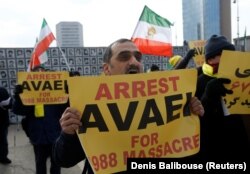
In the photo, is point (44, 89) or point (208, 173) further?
point (44, 89)

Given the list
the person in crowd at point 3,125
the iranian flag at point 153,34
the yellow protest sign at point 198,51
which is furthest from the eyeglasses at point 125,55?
the person in crowd at point 3,125

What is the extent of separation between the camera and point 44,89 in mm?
5004

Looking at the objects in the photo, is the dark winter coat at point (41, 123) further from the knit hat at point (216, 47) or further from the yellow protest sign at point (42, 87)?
the knit hat at point (216, 47)

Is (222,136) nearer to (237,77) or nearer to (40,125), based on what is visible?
(237,77)

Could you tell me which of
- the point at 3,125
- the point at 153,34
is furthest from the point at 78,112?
the point at 3,125

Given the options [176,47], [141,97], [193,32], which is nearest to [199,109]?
[141,97]

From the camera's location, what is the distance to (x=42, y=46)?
6.64 m

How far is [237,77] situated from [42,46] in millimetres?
4752

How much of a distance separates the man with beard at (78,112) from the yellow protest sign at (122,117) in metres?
0.07

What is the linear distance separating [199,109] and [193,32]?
43.1 metres

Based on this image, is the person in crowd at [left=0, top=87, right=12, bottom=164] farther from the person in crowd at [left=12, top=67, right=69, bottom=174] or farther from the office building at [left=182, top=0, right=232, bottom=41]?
the office building at [left=182, top=0, right=232, bottom=41]

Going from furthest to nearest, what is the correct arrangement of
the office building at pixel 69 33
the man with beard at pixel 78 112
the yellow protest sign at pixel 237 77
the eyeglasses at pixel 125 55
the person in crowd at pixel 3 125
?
the office building at pixel 69 33
the person in crowd at pixel 3 125
the yellow protest sign at pixel 237 77
the eyeglasses at pixel 125 55
the man with beard at pixel 78 112

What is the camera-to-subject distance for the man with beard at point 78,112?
1851 millimetres

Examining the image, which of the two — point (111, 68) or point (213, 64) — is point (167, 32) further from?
point (111, 68)
